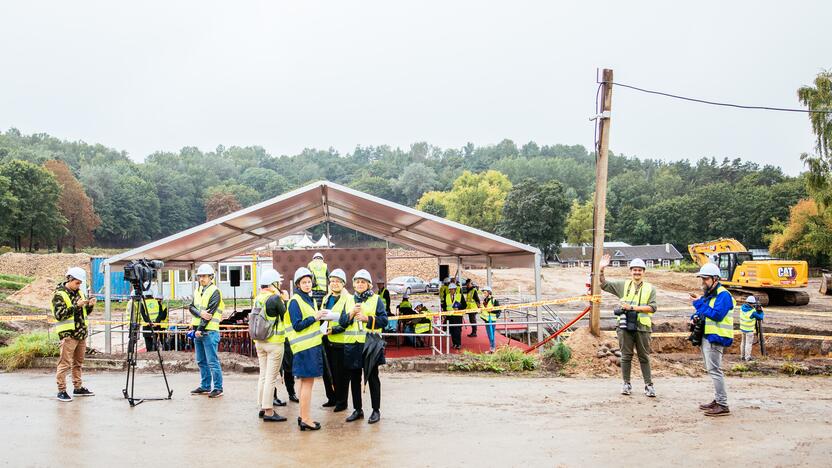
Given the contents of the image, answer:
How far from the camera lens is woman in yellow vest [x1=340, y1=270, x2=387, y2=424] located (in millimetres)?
7316

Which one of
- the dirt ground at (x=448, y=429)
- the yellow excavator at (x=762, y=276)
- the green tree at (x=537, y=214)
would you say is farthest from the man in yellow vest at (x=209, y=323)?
the green tree at (x=537, y=214)

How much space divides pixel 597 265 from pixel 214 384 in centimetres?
670

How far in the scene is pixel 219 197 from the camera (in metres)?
103

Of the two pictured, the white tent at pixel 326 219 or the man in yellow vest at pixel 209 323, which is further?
the white tent at pixel 326 219

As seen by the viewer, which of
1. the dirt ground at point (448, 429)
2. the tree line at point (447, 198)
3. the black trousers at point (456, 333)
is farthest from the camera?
the tree line at point (447, 198)

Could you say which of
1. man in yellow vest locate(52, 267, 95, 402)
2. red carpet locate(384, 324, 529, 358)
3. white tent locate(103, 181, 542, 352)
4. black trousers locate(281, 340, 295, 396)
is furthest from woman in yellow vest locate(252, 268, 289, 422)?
red carpet locate(384, 324, 529, 358)

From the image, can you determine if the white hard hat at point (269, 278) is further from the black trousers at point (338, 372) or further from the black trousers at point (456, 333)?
the black trousers at point (456, 333)

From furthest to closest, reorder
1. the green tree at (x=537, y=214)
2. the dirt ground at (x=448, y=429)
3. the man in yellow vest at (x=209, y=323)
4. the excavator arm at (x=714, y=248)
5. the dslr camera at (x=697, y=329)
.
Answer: the green tree at (x=537, y=214), the excavator arm at (x=714, y=248), the man in yellow vest at (x=209, y=323), the dslr camera at (x=697, y=329), the dirt ground at (x=448, y=429)

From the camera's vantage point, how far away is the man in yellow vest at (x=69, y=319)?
28.8ft

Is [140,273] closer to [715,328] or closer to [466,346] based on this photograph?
[715,328]

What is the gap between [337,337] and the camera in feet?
24.3

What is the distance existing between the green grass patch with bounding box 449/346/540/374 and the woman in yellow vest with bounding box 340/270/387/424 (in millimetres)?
4034

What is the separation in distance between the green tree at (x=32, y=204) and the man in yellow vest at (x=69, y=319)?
185ft

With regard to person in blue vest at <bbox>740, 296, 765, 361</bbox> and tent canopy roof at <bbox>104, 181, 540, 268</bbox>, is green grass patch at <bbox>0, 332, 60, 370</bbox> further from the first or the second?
person in blue vest at <bbox>740, 296, 765, 361</bbox>
